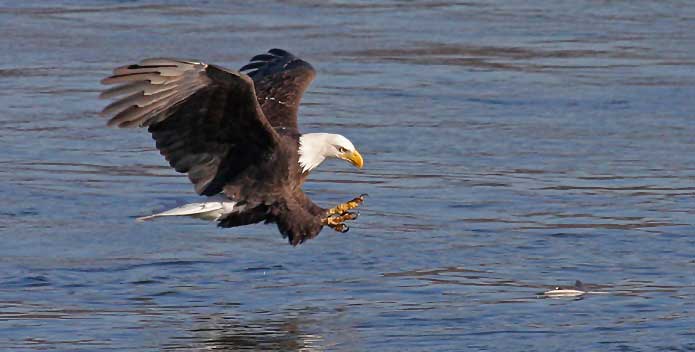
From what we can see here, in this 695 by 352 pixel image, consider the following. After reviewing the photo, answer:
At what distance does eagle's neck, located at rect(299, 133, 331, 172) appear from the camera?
7324 millimetres

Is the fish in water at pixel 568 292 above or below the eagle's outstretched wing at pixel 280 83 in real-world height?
below

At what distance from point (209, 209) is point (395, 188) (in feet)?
5.53

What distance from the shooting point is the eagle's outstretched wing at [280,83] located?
788cm

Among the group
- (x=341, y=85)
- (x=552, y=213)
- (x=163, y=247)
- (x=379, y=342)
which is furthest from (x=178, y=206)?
(x=341, y=85)

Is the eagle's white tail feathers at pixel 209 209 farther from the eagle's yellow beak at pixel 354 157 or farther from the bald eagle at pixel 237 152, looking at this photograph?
the eagle's yellow beak at pixel 354 157

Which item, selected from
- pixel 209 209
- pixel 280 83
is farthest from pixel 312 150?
pixel 280 83

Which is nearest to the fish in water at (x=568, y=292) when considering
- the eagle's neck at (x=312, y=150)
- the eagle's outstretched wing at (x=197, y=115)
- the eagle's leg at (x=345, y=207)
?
the eagle's leg at (x=345, y=207)

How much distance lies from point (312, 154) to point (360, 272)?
556mm

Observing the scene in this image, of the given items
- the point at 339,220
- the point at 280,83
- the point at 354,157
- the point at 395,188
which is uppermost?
the point at 280,83

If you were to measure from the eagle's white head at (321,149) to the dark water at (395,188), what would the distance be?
1.47ft

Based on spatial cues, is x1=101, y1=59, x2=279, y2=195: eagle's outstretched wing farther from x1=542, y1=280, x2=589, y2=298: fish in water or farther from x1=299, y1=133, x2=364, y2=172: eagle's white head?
x1=542, y1=280, x2=589, y2=298: fish in water

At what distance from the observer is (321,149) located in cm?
738

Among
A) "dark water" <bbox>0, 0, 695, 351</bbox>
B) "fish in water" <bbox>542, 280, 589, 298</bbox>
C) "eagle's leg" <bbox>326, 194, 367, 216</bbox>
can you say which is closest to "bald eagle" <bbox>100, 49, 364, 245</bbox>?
"eagle's leg" <bbox>326, 194, 367, 216</bbox>

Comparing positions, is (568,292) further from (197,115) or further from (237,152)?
(197,115)
